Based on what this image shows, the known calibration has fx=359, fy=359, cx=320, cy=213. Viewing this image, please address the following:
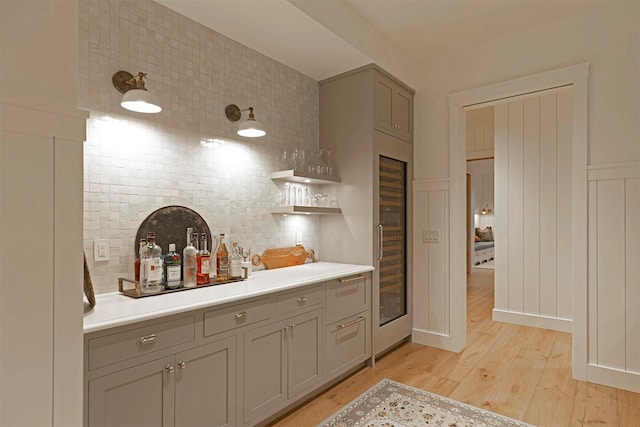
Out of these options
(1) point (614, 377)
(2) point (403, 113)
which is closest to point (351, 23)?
(2) point (403, 113)

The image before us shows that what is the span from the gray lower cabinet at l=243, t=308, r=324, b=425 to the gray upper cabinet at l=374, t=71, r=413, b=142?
1.78m

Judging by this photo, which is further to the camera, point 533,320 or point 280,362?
point 533,320

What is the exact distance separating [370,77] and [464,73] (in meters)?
1.01

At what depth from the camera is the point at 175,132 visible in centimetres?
230

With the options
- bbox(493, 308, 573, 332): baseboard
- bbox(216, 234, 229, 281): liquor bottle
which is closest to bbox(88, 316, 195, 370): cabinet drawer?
bbox(216, 234, 229, 281): liquor bottle

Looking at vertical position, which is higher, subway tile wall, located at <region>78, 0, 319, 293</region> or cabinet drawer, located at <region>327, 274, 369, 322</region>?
subway tile wall, located at <region>78, 0, 319, 293</region>

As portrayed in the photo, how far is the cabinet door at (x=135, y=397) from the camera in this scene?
1.42 m

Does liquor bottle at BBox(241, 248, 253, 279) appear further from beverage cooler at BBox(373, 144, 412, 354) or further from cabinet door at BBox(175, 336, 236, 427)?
beverage cooler at BBox(373, 144, 412, 354)

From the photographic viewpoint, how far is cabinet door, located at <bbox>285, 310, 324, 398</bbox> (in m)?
2.26

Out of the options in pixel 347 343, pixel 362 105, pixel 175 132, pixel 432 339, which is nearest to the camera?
pixel 175 132

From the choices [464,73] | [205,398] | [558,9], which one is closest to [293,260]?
[205,398]

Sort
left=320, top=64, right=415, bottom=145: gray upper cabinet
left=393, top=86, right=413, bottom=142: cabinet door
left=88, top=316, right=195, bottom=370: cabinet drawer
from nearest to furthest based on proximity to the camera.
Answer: left=88, top=316, right=195, bottom=370: cabinet drawer < left=320, top=64, right=415, bottom=145: gray upper cabinet < left=393, top=86, right=413, bottom=142: cabinet door

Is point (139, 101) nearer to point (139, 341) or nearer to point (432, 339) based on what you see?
point (139, 341)

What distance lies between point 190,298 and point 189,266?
341mm
